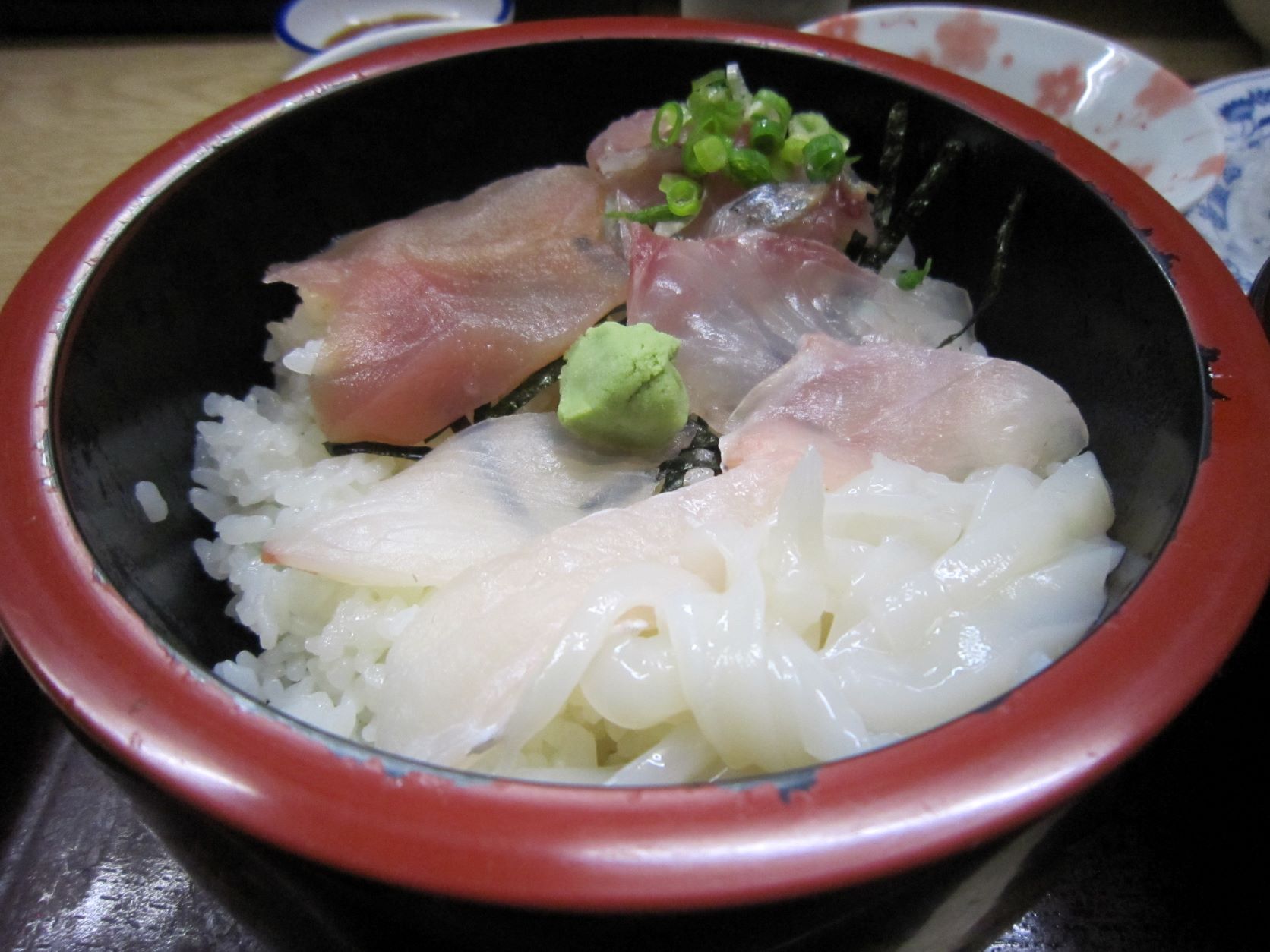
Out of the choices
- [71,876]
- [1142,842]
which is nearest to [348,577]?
[71,876]

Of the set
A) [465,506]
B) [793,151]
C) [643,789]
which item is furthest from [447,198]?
[643,789]

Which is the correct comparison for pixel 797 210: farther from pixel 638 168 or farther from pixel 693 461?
pixel 693 461

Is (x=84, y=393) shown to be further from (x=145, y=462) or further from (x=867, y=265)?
(x=867, y=265)

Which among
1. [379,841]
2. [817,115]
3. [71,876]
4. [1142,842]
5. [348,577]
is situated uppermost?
[817,115]

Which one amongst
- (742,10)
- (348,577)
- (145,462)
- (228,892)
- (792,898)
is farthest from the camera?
(742,10)

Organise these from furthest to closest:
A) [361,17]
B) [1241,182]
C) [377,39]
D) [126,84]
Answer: [361,17] < [126,84] < [377,39] < [1241,182]

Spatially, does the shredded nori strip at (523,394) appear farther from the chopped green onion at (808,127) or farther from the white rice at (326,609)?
the chopped green onion at (808,127)

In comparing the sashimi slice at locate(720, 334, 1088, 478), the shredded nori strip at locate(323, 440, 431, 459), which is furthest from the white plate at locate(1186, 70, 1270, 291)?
the shredded nori strip at locate(323, 440, 431, 459)

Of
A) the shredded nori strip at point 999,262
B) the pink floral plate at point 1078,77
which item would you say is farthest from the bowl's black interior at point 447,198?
the pink floral plate at point 1078,77
